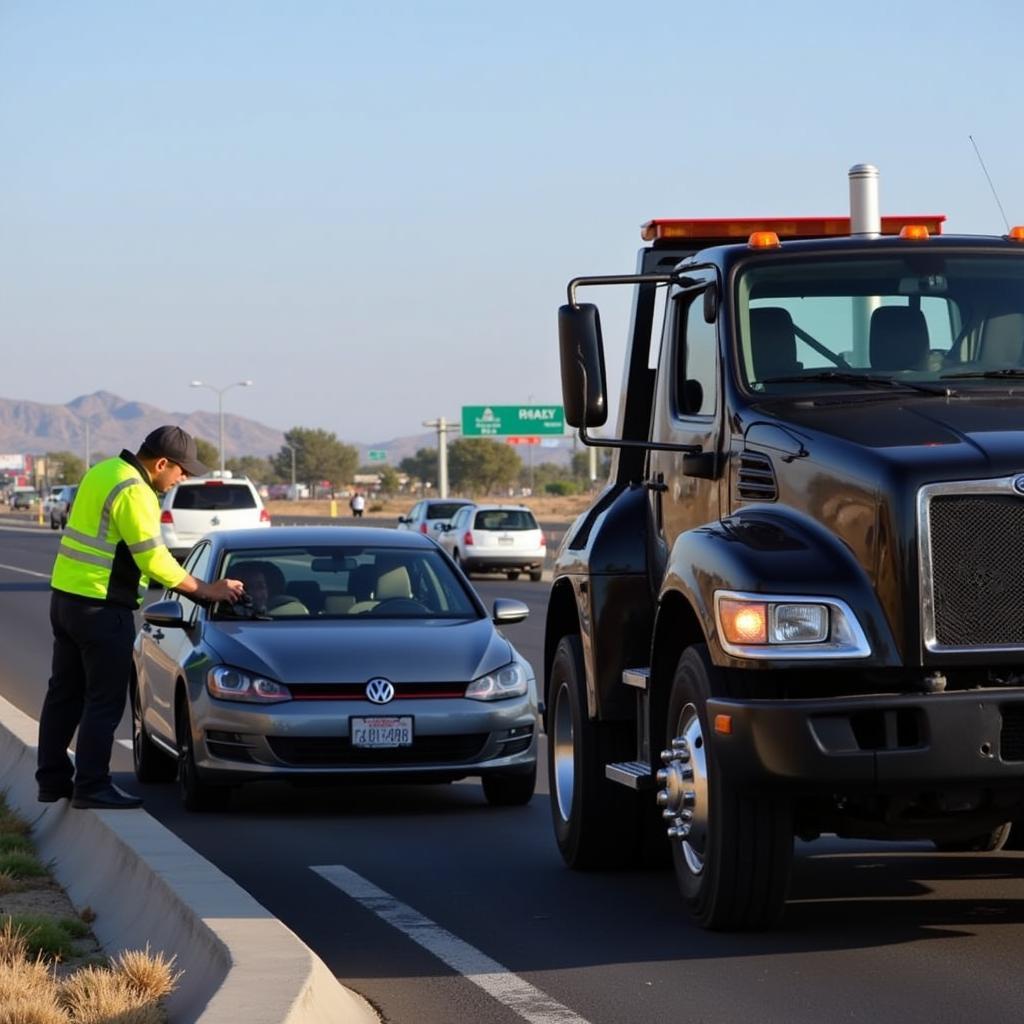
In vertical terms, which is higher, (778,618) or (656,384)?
(656,384)

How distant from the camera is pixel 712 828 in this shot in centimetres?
751

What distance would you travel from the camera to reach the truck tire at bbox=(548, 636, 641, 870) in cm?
938

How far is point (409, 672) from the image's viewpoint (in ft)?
38.1

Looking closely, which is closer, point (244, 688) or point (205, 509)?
point (244, 688)

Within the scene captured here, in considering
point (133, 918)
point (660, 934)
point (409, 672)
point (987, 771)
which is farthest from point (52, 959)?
point (409, 672)

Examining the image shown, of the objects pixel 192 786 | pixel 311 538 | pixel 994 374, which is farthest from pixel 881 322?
pixel 311 538

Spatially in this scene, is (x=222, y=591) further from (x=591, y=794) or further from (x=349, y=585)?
(x=591, y=794)

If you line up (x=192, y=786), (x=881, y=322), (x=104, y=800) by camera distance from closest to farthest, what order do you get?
(x=881, y=322) → (x=104, y=800) → (x=192, y=786)

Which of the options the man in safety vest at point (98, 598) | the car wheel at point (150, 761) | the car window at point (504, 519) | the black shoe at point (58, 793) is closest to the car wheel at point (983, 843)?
the man in safety vest at point (98, 598)

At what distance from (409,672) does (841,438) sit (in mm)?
4591

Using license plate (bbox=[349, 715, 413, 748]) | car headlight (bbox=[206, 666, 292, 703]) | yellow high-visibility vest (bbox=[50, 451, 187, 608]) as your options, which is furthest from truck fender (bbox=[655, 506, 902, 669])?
car headlight (bbox=[206, 666, 292, 703])

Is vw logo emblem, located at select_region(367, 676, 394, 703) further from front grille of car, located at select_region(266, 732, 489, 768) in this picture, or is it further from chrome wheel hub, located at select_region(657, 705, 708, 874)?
chrome wheel hub, located at select_region(657, 705, 708, 874)

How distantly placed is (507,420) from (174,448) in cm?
8464

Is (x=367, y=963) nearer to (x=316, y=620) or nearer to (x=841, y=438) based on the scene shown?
(x=841, y=438)
